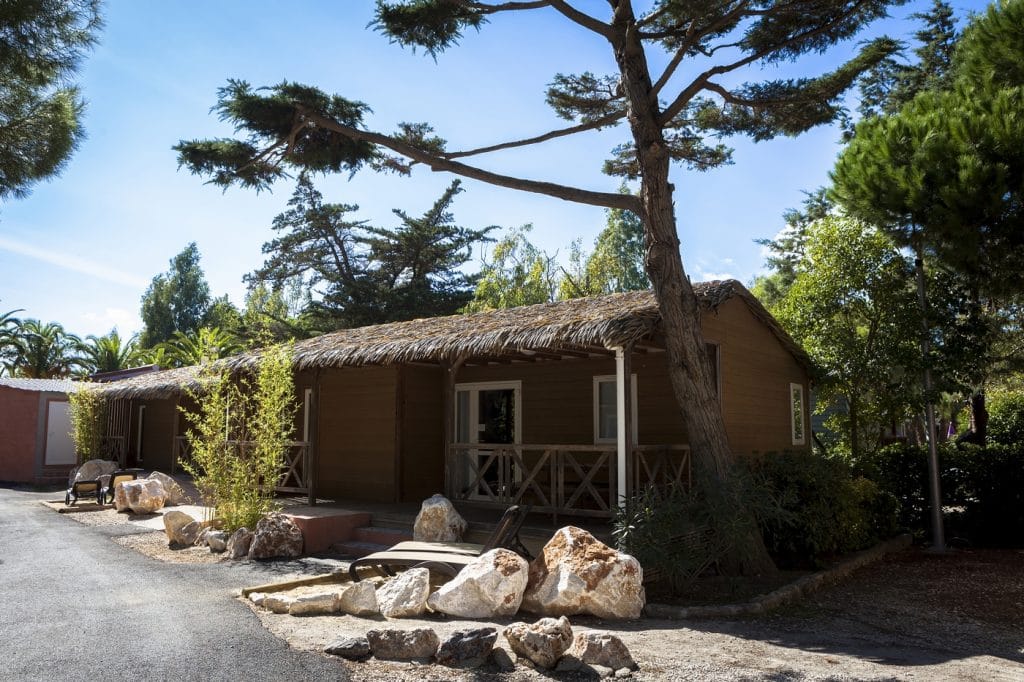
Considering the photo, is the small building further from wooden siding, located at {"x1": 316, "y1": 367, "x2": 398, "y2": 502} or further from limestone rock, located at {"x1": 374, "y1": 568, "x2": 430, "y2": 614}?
limestone rock, located at {"x1": 374, "y1": 568, "x2": 430, "y2": 614}

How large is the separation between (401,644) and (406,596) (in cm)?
138

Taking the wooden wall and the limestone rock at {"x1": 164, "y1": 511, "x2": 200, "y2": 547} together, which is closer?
the limestone rock at {"x1": 164, "y1": 511, "x2": 200, "y2": 547}

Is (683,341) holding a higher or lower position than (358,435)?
higher

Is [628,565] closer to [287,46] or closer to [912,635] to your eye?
[912,635]

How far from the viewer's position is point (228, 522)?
10172 millimetres

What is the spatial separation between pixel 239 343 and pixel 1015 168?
87.5 ft

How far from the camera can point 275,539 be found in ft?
31.1

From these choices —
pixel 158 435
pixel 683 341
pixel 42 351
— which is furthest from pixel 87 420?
pixel 42 351

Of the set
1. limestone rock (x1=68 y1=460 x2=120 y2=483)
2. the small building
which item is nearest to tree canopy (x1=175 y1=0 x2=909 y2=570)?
limestone rock (x1=68 y1=460 x2=120 y2=483)

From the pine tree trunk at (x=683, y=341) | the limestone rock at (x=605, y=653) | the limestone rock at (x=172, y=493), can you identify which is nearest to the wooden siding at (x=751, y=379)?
the pine tree trunk at (x=683, y=341)

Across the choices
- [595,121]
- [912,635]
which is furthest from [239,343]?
[912,635]

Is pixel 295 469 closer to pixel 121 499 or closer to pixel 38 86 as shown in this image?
pixel 121 499

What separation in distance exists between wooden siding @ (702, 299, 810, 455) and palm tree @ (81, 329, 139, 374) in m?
29.0

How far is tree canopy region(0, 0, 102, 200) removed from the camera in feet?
24.4
